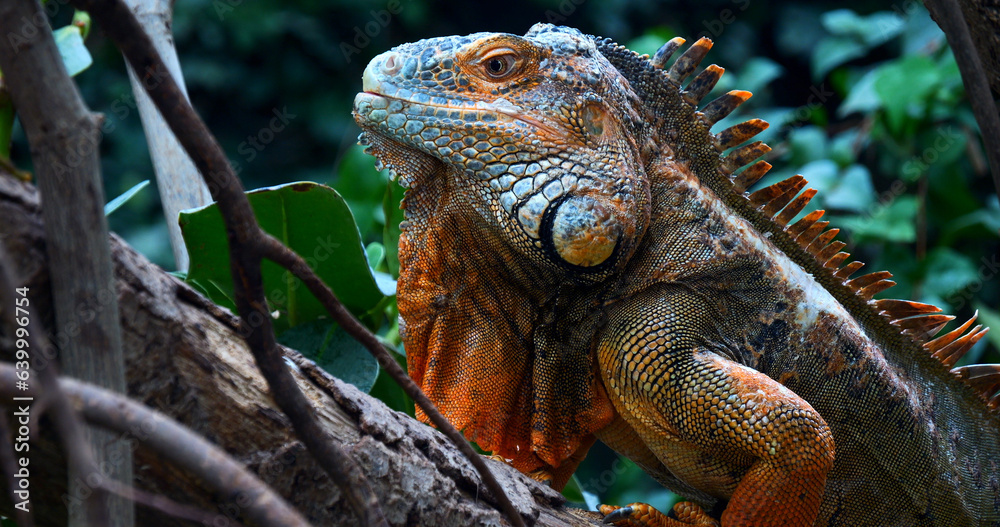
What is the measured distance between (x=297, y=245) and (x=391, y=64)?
57 cm

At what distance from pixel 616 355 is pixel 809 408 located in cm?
50

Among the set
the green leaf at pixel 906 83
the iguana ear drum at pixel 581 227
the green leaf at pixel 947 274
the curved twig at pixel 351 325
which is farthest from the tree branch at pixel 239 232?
the green leaf at pixel 906 83

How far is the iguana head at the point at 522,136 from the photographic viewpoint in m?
2.04

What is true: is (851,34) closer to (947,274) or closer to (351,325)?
(947,274)

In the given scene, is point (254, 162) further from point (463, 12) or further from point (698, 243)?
point (698, 243)

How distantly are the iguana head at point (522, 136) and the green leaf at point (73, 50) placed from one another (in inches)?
32.4

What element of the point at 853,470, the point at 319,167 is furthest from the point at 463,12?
the point at 853,470

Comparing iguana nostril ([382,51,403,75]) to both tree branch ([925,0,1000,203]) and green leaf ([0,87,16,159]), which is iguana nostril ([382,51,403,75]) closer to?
green leaf ([0,87,16,159])

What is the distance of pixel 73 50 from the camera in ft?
7.45

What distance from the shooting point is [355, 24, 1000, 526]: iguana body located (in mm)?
2018

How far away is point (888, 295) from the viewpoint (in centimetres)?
543

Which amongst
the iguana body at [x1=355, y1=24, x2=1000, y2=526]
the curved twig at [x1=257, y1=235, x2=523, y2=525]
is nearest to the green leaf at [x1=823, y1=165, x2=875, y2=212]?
the iguana body at [x1=355, y1=24, x2=1000, y2=526]

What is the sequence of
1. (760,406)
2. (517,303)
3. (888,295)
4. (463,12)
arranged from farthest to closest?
(463,12) < (888,295) < (517,303) < (760,406)

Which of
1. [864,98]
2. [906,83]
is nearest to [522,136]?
[906,83]
